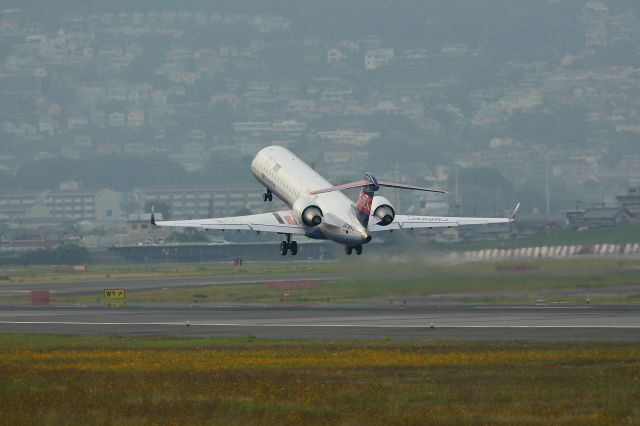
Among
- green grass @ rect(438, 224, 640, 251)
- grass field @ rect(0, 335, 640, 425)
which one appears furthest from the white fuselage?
green grass @ rect(438, 224, 640, 251)

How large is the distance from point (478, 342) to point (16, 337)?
22.9 meters

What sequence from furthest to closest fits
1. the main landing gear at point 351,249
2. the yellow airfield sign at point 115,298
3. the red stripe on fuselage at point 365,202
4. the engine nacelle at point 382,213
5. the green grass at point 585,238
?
the green grass at point 585,238
the yellow airfield sign at point 115,298
the main landing gear at point 351,249
the engine nacelle at point 382,213
the red stripe on fuselage at point 365,202

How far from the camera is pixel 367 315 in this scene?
306ft

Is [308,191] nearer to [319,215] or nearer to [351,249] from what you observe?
[351,249]

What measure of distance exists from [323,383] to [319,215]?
→ 3757 cm

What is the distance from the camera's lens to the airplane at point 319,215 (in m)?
93.7

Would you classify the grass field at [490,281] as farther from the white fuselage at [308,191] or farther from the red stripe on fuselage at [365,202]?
the red stripe on fuselage at [365,202]

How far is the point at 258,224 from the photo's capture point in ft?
337

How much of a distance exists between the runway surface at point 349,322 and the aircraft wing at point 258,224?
15.5 ft

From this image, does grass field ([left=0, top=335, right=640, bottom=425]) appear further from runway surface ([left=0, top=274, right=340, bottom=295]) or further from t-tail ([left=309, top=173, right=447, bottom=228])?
runway surface ([left=0, top=274, right=340, bottom=295])

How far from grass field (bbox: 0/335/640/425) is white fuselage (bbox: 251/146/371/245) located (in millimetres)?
20954

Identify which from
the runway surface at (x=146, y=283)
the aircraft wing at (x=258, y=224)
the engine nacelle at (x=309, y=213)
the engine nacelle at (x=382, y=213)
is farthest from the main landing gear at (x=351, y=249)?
the runway surface at (x=146, y=283)

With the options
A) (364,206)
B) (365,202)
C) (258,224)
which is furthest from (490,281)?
(258,224)

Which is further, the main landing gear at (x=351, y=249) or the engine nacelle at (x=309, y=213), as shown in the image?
the main landing gear at (x=351, y=249)
